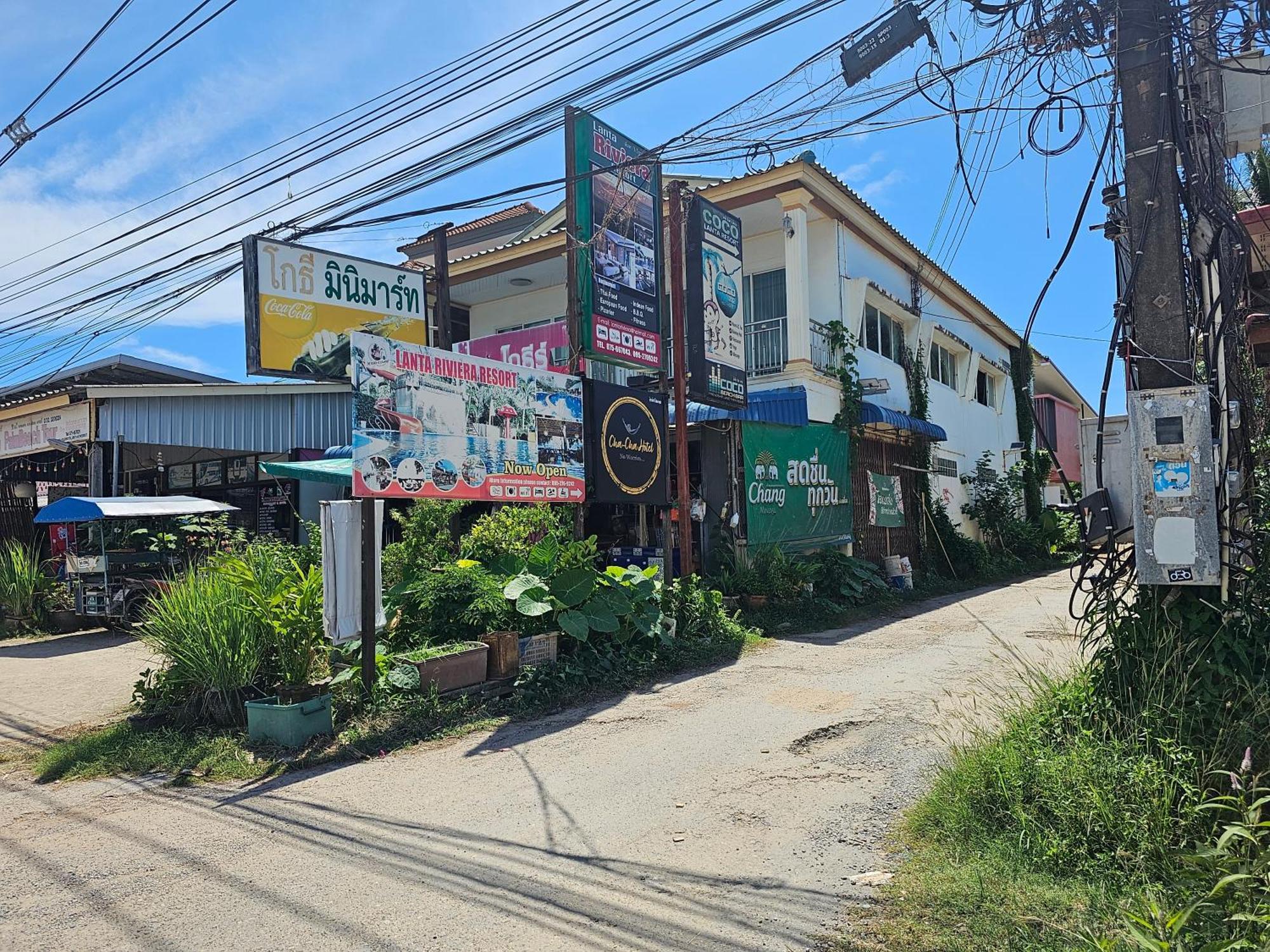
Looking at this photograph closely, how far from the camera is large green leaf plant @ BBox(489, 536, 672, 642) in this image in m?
8.93

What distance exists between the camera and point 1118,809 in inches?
157

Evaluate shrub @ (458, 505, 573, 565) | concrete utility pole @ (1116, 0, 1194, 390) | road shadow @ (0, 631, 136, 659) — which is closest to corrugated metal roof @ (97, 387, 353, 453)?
road shadow @ (0, 631, 136, 659)

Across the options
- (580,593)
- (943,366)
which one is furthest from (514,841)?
(943,366)

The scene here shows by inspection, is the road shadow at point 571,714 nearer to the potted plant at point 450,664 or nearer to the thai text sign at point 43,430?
the potted plant at point 450,664

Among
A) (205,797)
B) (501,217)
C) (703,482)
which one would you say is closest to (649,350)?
(703,482)

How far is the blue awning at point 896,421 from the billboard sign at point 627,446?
5.99 m

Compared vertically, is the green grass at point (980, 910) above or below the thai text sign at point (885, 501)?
below

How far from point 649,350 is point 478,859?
8172 mm

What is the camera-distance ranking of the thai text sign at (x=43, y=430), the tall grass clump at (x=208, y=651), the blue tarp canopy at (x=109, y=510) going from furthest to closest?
1. the thai text sign at (x=43, y=430)
2. the blue tarp canopy at (x=109, y=510)
3. the tall grass clump at (x=208, y=651)

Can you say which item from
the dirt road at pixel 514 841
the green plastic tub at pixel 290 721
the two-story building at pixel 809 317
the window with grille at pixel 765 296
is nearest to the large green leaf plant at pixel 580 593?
the dirt road at pixel 514 841

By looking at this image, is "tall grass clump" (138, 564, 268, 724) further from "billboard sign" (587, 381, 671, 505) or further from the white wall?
the white wall

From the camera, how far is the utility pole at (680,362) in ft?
39.1

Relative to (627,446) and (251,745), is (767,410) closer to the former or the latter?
(627,446)

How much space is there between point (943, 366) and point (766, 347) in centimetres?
984
